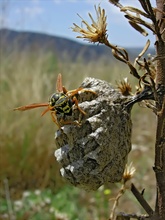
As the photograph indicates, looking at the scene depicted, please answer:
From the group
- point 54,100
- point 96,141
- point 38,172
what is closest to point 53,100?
point 54,100

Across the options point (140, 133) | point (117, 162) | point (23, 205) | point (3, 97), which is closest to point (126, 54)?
point (117, 162)

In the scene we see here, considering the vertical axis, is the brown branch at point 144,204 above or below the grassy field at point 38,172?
above

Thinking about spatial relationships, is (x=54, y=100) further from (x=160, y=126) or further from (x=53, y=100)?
(x=160, y=126)

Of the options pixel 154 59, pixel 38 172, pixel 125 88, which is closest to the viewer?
pixel 154 59

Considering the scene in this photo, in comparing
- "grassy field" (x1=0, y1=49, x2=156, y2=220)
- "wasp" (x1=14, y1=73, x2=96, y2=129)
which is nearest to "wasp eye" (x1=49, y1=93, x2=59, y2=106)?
"wasp" (x1=14, y1=73, x2=96, y2=129)

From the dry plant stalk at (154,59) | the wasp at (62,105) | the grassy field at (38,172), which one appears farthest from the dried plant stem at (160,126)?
the grassy field at (38,172)

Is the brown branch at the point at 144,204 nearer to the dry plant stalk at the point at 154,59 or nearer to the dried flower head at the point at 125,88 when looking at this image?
the dry plant stalk at the point at 154,59
